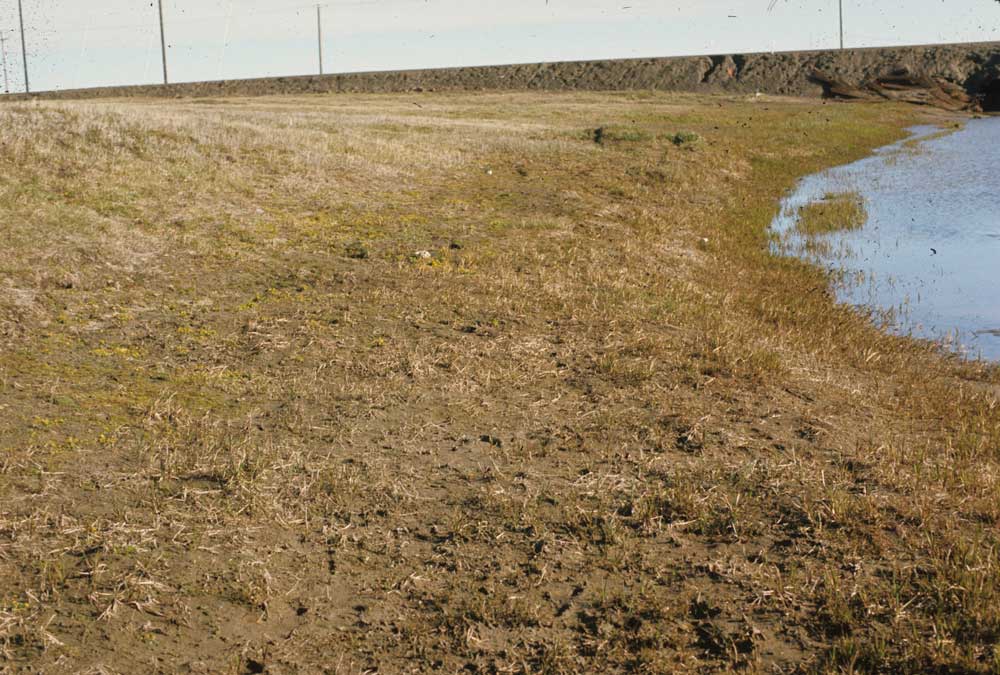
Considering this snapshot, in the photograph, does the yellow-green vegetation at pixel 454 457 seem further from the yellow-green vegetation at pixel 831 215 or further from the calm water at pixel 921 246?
the yellow-green vegetation at pixel 831 215

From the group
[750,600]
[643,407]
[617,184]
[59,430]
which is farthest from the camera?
[617,184]

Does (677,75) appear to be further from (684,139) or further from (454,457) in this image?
(454,457)

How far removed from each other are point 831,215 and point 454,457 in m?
16.3

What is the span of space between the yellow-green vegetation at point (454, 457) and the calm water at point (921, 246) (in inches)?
45.0

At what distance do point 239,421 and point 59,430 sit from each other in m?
1.35

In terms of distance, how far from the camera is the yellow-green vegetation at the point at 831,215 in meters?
19.5

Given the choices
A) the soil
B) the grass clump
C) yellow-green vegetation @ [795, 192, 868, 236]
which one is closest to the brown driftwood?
the soil

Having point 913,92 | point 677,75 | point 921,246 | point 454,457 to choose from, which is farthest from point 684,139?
point 677,75

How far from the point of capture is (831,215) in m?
20.6

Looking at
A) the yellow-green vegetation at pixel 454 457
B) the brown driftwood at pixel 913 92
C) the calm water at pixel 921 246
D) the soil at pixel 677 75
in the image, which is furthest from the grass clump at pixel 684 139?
→ the soil at pixel 677 75

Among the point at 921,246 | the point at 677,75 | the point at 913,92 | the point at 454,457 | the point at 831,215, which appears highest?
the point at 677,75

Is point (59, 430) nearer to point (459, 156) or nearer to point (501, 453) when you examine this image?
point (501, 453)

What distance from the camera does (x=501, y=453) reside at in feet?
23.0

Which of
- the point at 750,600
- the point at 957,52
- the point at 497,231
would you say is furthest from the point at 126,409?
the point at 957,52
